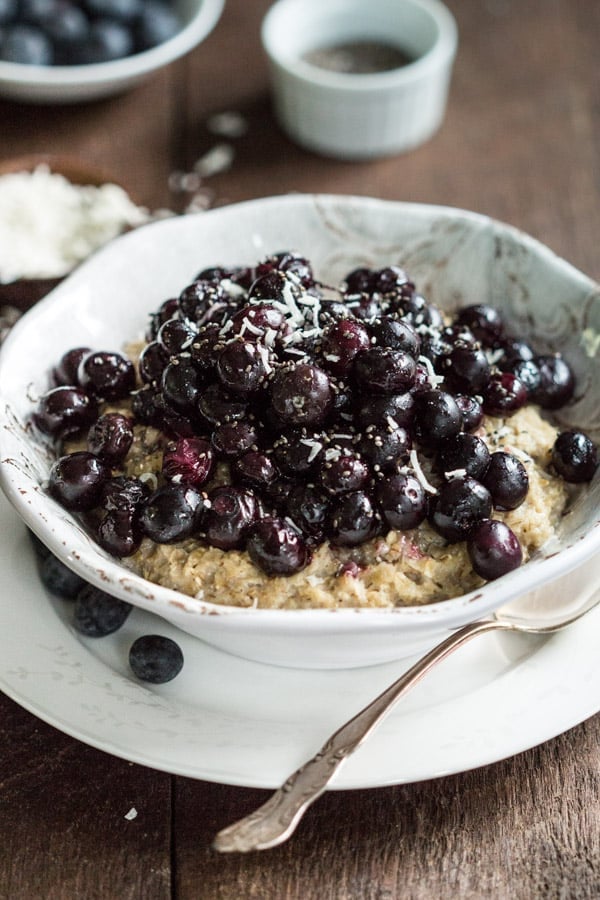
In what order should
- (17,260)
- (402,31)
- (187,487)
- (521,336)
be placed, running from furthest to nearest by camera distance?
(402,31)
(17,260)
(521,336)
(187,487)

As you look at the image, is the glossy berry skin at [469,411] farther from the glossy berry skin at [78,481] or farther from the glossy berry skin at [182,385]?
the glossy berry skin at [78,481]

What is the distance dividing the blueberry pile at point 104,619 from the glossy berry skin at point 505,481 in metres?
0.55

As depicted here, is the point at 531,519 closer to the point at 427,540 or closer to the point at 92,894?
the point at 427,540

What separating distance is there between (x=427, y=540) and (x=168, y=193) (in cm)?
156

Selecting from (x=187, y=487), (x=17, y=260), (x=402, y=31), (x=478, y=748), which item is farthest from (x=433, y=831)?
(x=402, y=31)

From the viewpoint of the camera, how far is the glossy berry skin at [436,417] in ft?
4.93

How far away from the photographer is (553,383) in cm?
182

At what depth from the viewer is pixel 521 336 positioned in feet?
6.64

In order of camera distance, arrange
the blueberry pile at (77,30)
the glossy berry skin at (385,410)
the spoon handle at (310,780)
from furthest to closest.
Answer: the blueberry pile at (77,30) → the glossy berry skin at (385,410) → the spoon handle at (310,780)

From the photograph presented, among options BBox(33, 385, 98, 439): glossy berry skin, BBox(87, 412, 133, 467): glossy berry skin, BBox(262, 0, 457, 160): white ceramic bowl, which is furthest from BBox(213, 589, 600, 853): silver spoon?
BBox(262, 0, 457, 160): white ceramic bowl

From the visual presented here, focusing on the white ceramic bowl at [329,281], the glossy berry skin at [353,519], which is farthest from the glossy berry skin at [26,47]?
the glossy berry skin at [353,519]

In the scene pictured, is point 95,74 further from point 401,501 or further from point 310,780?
point 310,780

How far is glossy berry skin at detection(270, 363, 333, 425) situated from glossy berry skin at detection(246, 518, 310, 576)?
0.51 ft

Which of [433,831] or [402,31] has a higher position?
[402,31]
